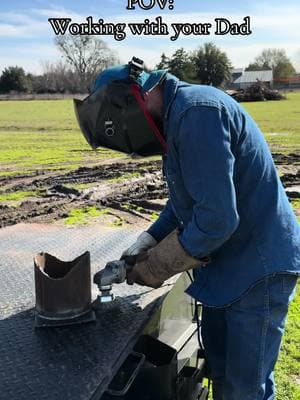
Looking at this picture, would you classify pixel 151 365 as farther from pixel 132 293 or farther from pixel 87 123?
pixel 87 123

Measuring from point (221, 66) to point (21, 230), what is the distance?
49.2m

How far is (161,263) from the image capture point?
2.21 metres

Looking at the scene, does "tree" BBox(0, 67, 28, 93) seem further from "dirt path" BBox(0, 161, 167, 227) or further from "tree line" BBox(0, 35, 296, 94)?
"dirt path" BBox(0, 161, 167, 227)

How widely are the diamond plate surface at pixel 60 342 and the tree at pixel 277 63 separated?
72093mm

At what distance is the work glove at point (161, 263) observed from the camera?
2111 millimetres

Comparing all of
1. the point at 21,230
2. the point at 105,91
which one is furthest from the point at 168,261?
the point at 21,230

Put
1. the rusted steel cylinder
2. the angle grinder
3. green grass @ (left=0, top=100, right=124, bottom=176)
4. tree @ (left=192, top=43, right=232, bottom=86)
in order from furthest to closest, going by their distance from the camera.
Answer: tree @ (left=192, top=43, right=232, bottom=86) → green grass @ (left=0, top=100, right=124, bottom=176) → the angle grinder → the rusted steel cylinder

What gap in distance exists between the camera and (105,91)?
2082 millimetres

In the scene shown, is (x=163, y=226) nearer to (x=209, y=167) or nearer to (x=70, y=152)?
(x=209, y=167)

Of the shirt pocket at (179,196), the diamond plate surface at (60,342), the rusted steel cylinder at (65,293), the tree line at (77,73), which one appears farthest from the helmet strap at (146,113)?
the tree line at (77,73)

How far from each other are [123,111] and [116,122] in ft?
0.22

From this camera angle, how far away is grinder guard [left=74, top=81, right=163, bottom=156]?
2.07 metres

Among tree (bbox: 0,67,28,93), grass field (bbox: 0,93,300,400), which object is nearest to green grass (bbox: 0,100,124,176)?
grass field (bbox: 0,93,300,400)

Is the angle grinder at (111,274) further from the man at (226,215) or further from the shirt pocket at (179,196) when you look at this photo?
the shirt pocket at (179,196)
